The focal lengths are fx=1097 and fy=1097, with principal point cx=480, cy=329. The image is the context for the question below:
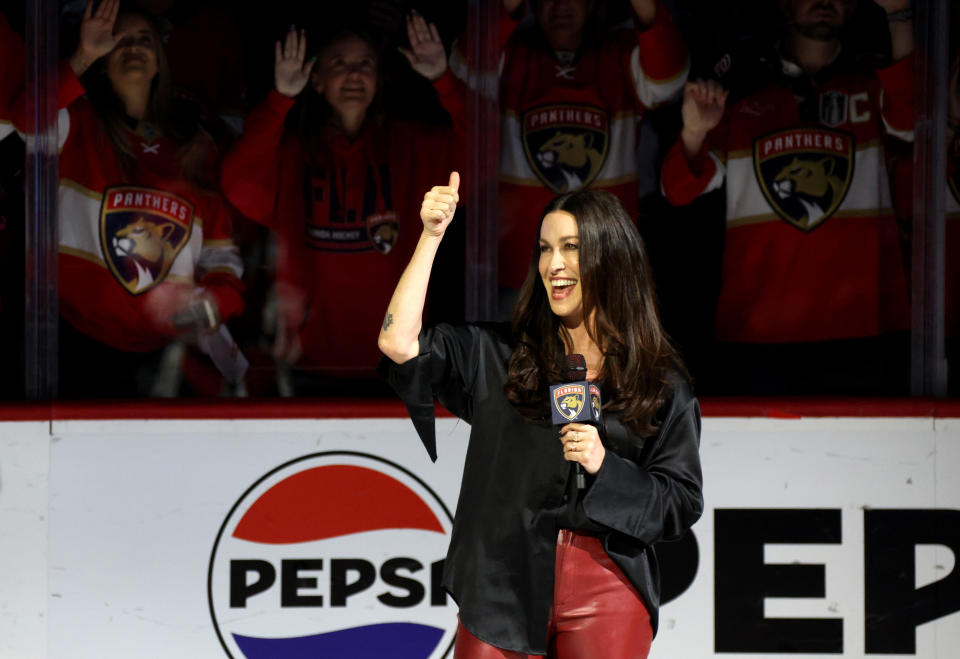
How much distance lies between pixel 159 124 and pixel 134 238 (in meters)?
0.37

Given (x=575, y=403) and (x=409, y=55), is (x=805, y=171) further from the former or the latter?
(x=575, y=403)

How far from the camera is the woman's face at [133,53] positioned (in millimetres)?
3406

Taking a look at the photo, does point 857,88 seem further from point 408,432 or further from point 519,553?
point 519,553

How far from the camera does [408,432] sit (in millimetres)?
3070

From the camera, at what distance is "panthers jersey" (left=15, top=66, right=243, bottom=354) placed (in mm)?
3332

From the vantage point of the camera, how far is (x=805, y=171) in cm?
345

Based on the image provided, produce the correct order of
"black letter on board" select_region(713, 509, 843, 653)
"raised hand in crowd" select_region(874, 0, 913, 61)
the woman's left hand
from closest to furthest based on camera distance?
the woman's left hand → "black letter on board" select_region(713, 509, 843, 653) → "raised hand in crowd" select_region(874, 0, 913, 61)

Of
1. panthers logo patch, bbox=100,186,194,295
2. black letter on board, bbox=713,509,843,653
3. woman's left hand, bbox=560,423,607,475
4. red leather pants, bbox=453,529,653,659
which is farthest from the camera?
panthers logo patch, bbox=100,186,194,295

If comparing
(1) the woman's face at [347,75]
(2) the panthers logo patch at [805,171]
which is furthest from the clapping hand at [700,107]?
(1) the woman's face at [347,75]

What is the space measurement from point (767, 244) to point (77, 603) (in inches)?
90.7

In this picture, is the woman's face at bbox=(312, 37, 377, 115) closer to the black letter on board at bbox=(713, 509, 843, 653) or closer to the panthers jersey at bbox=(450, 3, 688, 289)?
the panthers jersey at bbox=(450, 3, 688, 289)

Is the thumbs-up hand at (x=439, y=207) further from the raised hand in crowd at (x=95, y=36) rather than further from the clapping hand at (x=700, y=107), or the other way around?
the raised hand in crowd at (x=95, y=36)

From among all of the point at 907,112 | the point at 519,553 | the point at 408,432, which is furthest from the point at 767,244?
the point at 519,553

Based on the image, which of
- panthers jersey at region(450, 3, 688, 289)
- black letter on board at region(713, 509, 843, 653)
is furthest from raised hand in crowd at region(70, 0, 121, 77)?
black letter on board at region(713, 509, 843, 653)
